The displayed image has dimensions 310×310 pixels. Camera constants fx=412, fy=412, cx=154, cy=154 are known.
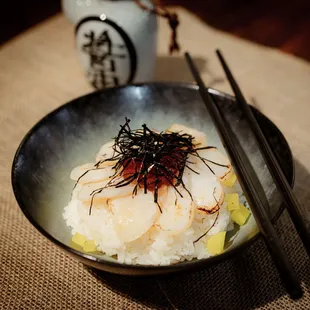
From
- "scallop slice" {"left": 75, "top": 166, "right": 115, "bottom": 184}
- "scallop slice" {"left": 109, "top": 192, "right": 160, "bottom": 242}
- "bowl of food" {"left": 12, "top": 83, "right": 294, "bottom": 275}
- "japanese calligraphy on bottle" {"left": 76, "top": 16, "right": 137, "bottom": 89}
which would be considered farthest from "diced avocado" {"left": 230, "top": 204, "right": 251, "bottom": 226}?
"japanese calligraphy on bottle" {"left": 76, "top": 16, "right": 137, "bottom": 89}

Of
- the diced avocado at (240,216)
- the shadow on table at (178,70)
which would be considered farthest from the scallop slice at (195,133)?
the shadow on table at (178,70)

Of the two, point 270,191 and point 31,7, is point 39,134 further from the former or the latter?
point 31,7

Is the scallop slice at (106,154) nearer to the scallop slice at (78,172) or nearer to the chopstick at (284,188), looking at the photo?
the scallop slice at (78,172)

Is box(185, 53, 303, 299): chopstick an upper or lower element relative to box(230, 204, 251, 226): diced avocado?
upper

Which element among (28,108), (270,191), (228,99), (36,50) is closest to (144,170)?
(270,191)

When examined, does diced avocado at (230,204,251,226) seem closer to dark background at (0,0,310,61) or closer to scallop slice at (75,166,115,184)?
scallop slice at (75,166,115,184)

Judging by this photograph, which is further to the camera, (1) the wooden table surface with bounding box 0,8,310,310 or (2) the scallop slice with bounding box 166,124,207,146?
(2) the scallop slice with bounding box 166,124,207,146

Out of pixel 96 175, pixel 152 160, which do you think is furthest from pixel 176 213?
pixel 96 175
